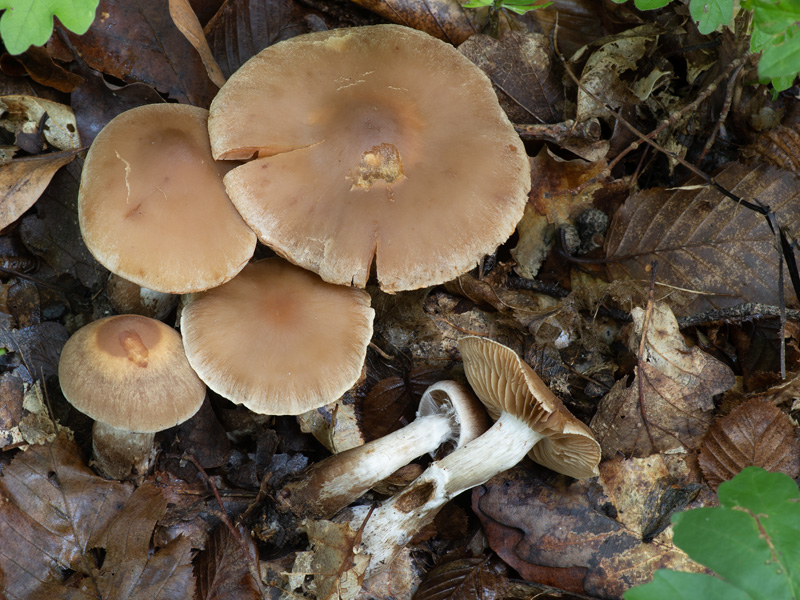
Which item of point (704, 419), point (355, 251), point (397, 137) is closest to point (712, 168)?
point (704, 419)

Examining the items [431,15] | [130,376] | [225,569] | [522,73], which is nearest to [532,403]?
[225,569]

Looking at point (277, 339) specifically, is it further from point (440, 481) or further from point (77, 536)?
point (77, 536)

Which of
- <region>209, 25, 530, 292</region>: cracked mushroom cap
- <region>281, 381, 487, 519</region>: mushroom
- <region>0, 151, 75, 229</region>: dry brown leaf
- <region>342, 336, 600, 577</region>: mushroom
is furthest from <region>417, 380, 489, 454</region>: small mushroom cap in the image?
<region>0, 151, 75, 229</region>: dry brown leaf

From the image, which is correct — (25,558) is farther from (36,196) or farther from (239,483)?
(36,196)

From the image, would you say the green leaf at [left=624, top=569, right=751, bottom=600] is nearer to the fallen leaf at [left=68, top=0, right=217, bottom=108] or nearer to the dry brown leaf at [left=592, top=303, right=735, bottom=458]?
the dry brown leaf at [left=592, top=303, right=735, bottom=458]

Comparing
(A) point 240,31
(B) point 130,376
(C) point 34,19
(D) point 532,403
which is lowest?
(D) point 532,403

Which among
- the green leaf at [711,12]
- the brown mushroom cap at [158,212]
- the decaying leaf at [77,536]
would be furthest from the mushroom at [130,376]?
the green leaf at [711,12]

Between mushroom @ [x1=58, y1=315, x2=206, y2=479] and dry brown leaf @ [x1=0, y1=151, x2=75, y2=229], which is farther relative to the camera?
dry brown leaf @ [x1=0, y1=151, x2=75, y2=229]
